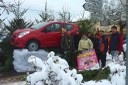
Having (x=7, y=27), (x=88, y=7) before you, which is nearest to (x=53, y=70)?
(x=88, y=7)

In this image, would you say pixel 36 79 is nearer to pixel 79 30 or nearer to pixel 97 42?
pixel 97 42

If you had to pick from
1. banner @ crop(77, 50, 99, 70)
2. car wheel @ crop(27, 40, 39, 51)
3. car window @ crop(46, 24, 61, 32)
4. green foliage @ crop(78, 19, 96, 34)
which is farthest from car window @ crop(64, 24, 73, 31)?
banner @ crop(77, 50, 99, 70)

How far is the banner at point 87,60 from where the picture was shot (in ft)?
48.0

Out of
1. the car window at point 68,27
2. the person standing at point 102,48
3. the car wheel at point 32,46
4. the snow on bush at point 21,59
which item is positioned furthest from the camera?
the car window at point 68,27

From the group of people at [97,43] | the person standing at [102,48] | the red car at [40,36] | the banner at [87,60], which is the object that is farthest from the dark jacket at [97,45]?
the red car at [40,36]

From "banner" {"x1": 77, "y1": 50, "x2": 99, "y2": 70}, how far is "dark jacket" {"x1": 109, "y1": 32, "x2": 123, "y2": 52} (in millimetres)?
1538

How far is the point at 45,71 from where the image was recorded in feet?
16.2

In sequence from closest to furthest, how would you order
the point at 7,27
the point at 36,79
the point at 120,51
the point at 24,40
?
the point at 36,79 < the point at 120,51 < the point at 24,40 < the point at 7,27

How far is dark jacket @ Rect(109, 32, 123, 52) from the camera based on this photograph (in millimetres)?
13000

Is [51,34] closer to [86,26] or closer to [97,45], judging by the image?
[86,26]

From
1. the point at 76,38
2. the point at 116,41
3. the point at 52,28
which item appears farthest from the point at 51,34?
the point at 116,41

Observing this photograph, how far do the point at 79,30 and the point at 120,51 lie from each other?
533cm

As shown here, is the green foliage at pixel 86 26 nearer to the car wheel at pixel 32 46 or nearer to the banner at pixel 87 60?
the car wheel at pixel 32 46

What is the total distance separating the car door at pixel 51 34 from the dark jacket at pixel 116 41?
5061mm
